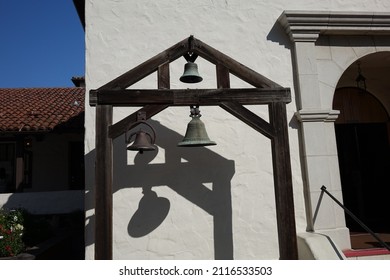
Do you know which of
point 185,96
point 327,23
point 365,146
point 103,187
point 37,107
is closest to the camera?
point 103,187

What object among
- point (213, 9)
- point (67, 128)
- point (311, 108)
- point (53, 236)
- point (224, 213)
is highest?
point (213, 9)

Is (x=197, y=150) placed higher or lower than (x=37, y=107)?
lower

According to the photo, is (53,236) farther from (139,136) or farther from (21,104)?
(21,104)

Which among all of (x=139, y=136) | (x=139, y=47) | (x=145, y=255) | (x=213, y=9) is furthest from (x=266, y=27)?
(x=145, y=255)

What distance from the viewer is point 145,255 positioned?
4195 millimetres

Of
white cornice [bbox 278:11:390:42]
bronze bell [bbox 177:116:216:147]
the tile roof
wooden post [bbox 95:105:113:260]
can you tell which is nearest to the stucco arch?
white cornice [bbox 278:11:390:42]

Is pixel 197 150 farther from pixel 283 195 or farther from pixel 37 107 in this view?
pixel 37 107

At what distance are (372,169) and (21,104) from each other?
441 inches

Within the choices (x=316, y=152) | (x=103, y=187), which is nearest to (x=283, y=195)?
(x=316, y=152)

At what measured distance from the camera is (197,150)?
14.8ft

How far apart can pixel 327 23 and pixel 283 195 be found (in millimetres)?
3046

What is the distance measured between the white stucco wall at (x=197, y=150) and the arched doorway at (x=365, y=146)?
2.06 metres

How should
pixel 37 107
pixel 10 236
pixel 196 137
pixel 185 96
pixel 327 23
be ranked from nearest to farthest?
pixel 185 96
pixel 196 137
pixel 327 23
pixel 10 236
pixel 37 107

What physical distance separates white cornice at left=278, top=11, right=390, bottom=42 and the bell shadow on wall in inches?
93.1
